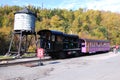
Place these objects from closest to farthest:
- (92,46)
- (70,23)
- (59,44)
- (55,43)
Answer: (55,43)
(59,44)
(92,46)
(70,23)

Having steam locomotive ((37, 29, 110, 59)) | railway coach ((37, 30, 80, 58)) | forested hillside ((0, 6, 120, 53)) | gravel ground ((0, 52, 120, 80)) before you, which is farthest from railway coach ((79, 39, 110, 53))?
forested hillside ((0, 6, 120, 53))

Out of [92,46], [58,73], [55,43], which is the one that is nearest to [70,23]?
[92,46]

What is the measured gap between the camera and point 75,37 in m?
35.5

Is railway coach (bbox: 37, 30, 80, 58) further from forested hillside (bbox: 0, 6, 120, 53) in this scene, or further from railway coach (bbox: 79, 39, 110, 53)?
forested hillside (bbox: 0, 6, 120, 53)

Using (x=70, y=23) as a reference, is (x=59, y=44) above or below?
below

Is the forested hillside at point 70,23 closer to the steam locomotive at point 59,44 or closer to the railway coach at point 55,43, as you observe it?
the steam locomotive at point 59,44

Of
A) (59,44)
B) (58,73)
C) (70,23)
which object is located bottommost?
(58,73)

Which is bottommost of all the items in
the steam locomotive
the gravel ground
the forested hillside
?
the gravel ground

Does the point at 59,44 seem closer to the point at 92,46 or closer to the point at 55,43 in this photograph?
the point at 55,43

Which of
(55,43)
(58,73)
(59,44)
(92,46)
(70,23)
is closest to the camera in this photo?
(58,73)

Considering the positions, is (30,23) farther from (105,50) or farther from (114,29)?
(114,29)

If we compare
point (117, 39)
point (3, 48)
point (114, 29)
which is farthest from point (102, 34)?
point (3, 48)

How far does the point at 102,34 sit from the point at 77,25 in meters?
11.3

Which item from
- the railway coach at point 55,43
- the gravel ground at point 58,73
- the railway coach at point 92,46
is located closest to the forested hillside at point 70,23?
the railway coach at point 92,46
